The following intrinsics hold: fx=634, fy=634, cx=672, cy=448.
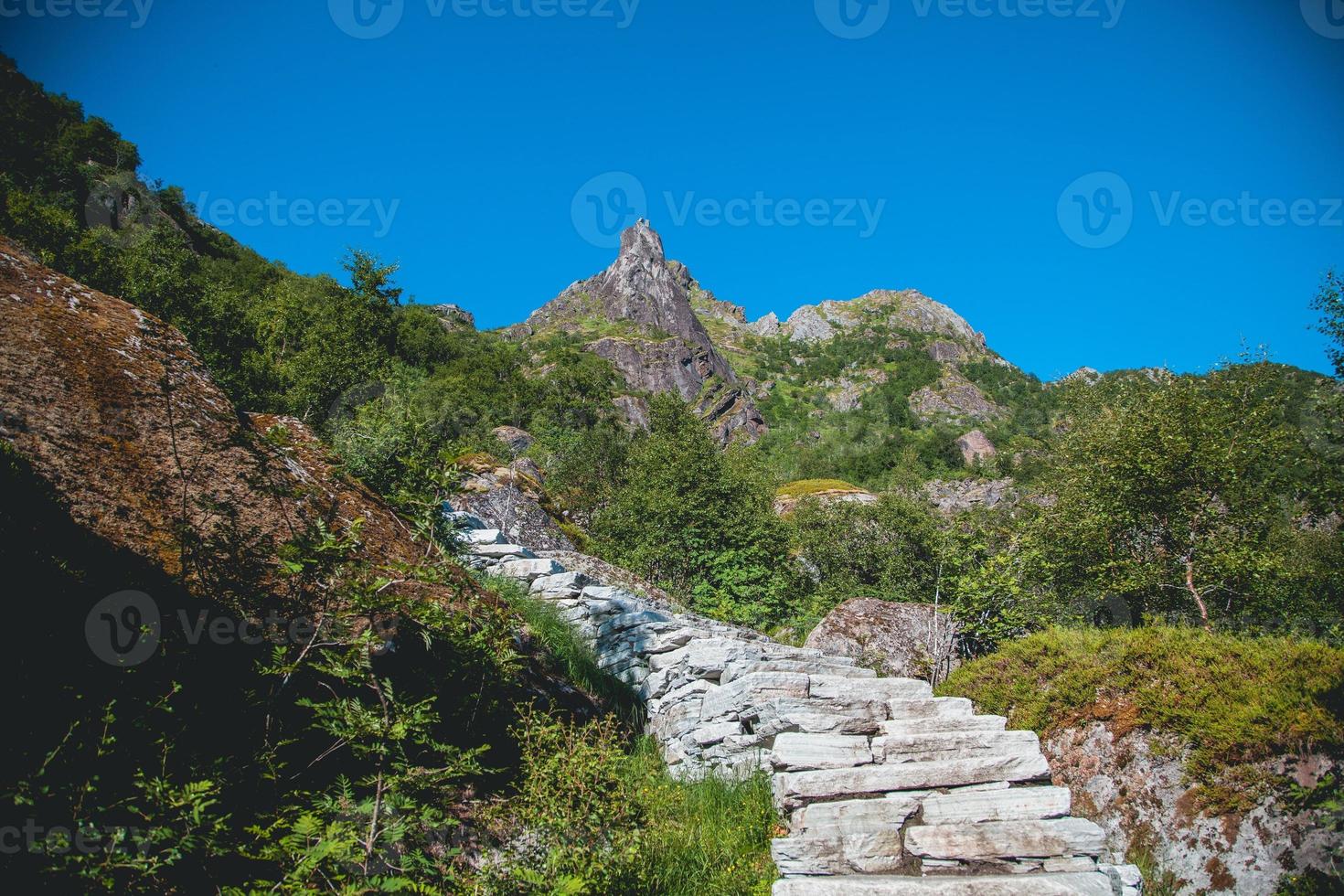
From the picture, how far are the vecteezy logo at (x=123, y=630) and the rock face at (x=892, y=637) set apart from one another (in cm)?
767

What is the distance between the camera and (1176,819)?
4.42m

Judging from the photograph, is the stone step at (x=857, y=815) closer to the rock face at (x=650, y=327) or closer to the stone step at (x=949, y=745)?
the stone step at (x=949, y=745)

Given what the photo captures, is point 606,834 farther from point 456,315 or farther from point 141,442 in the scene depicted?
point 456,315

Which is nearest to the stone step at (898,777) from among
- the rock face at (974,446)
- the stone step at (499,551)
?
the stone step at (499,551)

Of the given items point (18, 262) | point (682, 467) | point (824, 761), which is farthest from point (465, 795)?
point (682, 467)

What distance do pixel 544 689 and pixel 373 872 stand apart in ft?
7.64

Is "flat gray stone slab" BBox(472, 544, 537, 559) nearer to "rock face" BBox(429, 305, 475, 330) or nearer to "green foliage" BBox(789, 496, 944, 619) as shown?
"green foliage" BBox(789, 496, 944, 619)

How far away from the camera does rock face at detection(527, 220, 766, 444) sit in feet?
313

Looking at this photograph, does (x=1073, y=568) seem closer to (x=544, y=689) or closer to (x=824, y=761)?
(x=824, y=761)

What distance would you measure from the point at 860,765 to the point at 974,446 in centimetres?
8343

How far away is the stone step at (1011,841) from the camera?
394cm

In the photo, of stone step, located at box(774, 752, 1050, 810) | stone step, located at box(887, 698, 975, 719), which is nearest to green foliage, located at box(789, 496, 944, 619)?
stone step, located at box(887, 698, 975, 719)

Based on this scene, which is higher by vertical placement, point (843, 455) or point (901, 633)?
point (843, 455)

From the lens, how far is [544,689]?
4980 millimetres
